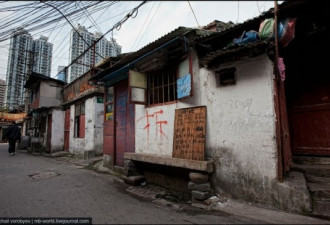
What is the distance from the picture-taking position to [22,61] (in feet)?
64.2

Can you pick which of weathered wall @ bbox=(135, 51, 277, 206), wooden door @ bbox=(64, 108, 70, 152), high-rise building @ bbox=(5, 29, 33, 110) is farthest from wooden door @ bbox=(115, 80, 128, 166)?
high-rise building @ bbox=(5, 29, 33, 110)

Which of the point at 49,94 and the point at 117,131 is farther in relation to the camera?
the point at 49,94

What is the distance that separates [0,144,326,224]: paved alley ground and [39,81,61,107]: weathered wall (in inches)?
483

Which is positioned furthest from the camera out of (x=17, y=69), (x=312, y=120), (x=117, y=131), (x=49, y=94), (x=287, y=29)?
(x=17, y=69)

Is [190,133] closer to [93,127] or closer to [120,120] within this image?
[120,120]

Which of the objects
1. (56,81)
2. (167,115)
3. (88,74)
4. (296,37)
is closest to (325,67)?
(296,37)

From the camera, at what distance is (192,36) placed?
5.29 m

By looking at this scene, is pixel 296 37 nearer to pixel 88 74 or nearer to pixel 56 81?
pixel 88 74

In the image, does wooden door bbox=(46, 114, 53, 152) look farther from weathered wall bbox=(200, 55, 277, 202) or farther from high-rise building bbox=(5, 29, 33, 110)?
weathered wall bbox=(200, 55, 277, 202)

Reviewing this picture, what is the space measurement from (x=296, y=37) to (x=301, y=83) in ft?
4.81

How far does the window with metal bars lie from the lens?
6080 millimetres

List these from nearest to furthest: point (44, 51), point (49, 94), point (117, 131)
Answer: point (117, 131) < point (44, 51) < point (49, 94)

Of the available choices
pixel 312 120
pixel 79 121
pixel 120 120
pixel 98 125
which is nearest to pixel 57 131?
pixel 79 121

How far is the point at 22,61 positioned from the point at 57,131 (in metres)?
10.0
